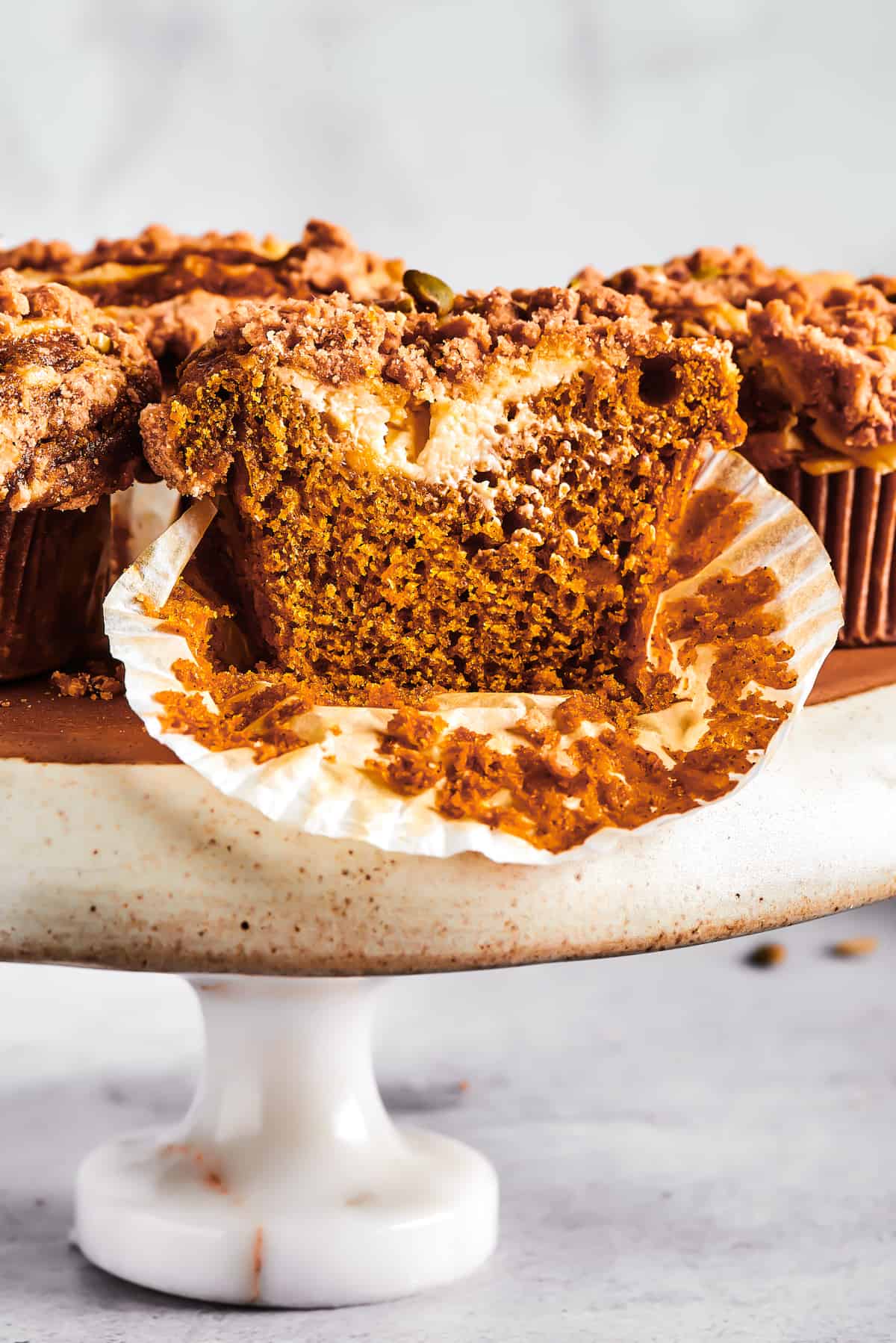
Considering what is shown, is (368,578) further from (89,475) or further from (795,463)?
(795,463)

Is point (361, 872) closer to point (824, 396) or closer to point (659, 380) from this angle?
point (659, 380)

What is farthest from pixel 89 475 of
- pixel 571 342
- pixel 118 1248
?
pixel 118 1248

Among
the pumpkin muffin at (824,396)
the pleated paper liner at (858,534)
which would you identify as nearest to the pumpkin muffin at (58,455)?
the pumpkin muffin at (824,396)

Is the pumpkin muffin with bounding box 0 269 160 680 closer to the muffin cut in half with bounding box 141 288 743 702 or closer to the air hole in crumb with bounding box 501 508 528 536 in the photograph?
the muffin cut in half with bounding box 141 288 743 702

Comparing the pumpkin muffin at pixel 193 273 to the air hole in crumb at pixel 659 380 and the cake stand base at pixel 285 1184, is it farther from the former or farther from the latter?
the cake stand base at pixel 285 1184

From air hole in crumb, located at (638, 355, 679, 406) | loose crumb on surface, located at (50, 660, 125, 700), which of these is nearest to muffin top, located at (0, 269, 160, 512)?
loose crumb on surface, located at (50, 660, 125, 700)

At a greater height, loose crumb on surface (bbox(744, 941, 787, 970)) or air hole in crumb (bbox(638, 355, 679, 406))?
air hole in crumb (bbox(638, 355, 679, 406))

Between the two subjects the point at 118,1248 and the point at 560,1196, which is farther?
the point at 560,1196
